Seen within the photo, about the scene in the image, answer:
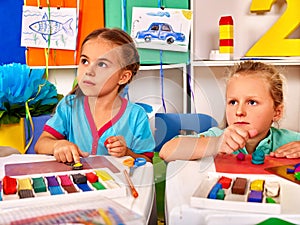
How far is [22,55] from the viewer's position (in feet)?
5.54

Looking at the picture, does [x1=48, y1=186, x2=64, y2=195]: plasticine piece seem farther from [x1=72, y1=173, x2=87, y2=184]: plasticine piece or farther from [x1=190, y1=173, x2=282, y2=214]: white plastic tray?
[x1=190, y1=173, x2=282, y2=214]: white plastic tray

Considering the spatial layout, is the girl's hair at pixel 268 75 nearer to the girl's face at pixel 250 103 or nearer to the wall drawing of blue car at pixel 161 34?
the girl's face at pixel 250 103

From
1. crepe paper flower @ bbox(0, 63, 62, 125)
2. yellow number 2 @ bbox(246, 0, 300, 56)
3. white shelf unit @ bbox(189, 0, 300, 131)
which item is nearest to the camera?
crepe paper flower @ bbox(0, 63, 62, 125)

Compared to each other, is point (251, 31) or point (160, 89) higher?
point (251, 31)

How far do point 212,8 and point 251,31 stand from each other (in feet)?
0.59

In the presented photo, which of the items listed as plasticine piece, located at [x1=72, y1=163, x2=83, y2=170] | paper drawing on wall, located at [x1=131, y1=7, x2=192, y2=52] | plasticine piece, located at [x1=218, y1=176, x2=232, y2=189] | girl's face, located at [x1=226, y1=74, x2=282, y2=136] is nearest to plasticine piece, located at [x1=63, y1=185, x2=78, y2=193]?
plasticine piece, located at [x1=72, y1=163, x2=83, y2=170]

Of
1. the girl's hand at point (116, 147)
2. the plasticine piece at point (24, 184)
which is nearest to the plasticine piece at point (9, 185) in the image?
the plasticine piece at point (24, 184)

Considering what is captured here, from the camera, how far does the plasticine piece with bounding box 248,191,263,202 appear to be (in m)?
0.57

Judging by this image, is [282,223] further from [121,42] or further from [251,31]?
[251,31]

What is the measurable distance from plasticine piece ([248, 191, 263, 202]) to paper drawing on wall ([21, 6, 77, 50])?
3.94 ft

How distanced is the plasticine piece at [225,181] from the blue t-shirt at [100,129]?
38cm

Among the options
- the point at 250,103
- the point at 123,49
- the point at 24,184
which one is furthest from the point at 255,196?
the point at 123,49

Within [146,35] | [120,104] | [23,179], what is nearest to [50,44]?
[146,35]

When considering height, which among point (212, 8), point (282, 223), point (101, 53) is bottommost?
point (282, 223)
